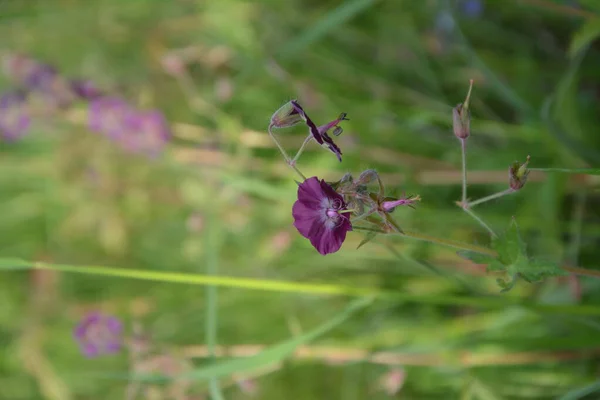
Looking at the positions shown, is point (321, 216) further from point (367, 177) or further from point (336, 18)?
point (336, 18)

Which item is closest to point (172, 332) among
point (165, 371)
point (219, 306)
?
point (219, 306)

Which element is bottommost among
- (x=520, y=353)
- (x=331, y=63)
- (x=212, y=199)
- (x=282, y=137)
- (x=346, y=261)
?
(x=520, y=353)

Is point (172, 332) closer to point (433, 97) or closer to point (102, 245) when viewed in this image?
point (102, 245)

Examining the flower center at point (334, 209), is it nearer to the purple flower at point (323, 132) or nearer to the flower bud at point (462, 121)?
the purple flower at point (323, 132)

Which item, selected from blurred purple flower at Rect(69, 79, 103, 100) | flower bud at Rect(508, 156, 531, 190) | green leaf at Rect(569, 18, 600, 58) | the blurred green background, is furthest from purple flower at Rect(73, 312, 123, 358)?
green leaf at Rect(569, 18, 600, 58)

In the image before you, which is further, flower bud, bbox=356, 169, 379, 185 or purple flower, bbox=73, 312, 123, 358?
purple flower, bbox=73, 312, 123, 358

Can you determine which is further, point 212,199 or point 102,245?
point 102,245

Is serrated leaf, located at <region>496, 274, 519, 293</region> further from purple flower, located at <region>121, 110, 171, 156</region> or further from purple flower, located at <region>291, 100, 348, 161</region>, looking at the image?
purple flower, located at <region>121, 110, 171, 156</region>
